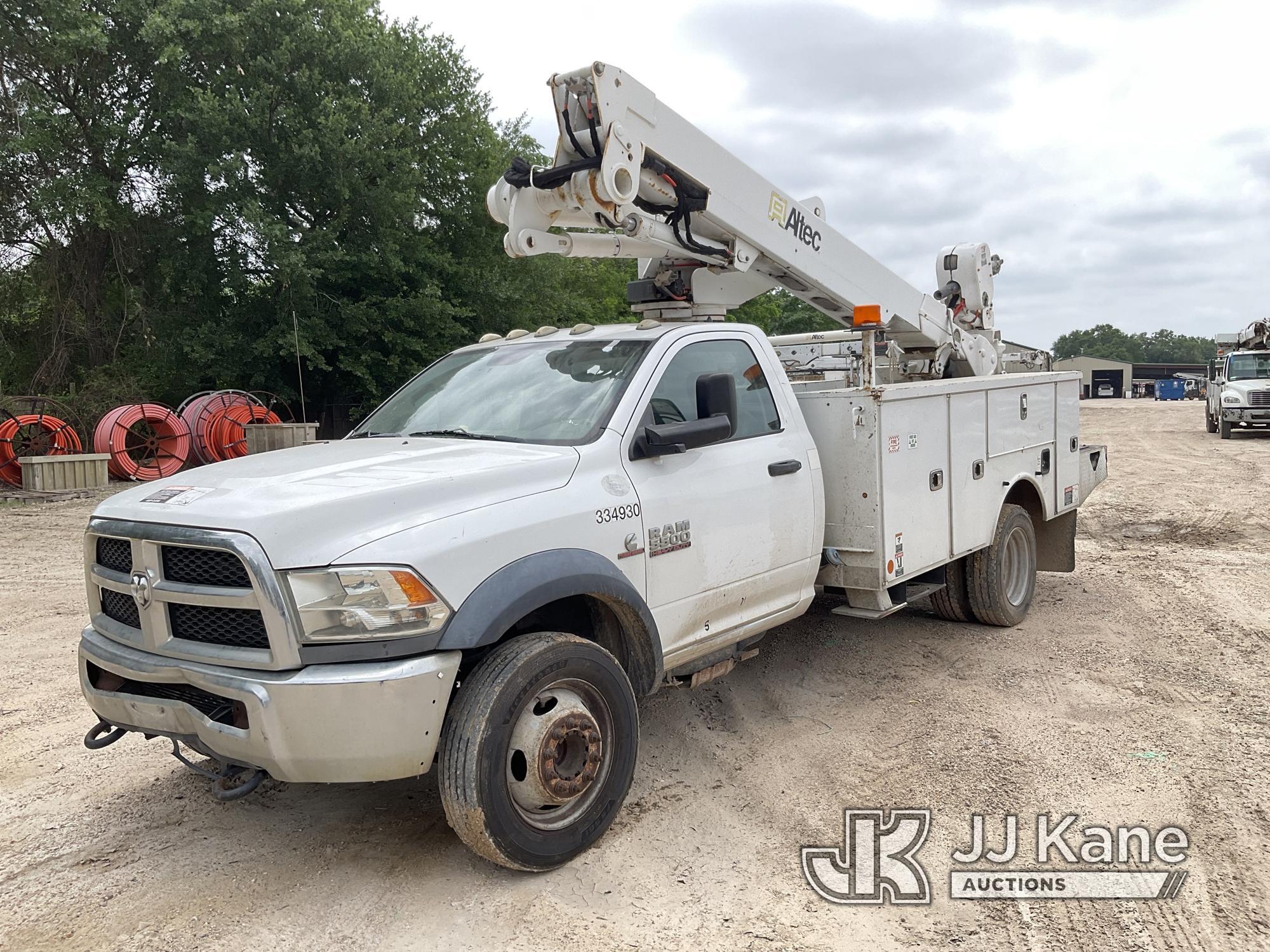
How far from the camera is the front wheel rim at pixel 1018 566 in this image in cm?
700

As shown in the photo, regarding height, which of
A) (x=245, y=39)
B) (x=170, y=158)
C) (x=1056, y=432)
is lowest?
(x=1056, y=432)

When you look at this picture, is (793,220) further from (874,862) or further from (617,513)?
(874,862)

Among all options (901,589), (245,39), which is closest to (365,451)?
(901,589)

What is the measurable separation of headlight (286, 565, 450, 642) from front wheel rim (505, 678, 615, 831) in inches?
23.4

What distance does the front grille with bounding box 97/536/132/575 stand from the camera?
359 cm

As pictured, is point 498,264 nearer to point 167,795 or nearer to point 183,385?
point 183,385

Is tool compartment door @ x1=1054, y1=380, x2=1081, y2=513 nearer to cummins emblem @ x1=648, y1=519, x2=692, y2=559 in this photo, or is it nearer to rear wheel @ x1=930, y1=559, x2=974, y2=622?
rear wheel @ x1=930, y1=559, x2=974, y2=622

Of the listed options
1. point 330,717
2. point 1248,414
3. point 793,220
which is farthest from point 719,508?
point 1248,414

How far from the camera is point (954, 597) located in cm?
678

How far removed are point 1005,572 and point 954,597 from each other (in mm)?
445

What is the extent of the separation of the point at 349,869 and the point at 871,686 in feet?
10.7

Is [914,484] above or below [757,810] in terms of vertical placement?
above

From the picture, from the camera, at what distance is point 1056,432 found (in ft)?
24.7

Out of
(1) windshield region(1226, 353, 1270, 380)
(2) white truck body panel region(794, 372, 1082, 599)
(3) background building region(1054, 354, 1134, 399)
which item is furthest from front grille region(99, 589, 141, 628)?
(3) background building region(1054, 354, 1134, 399)
